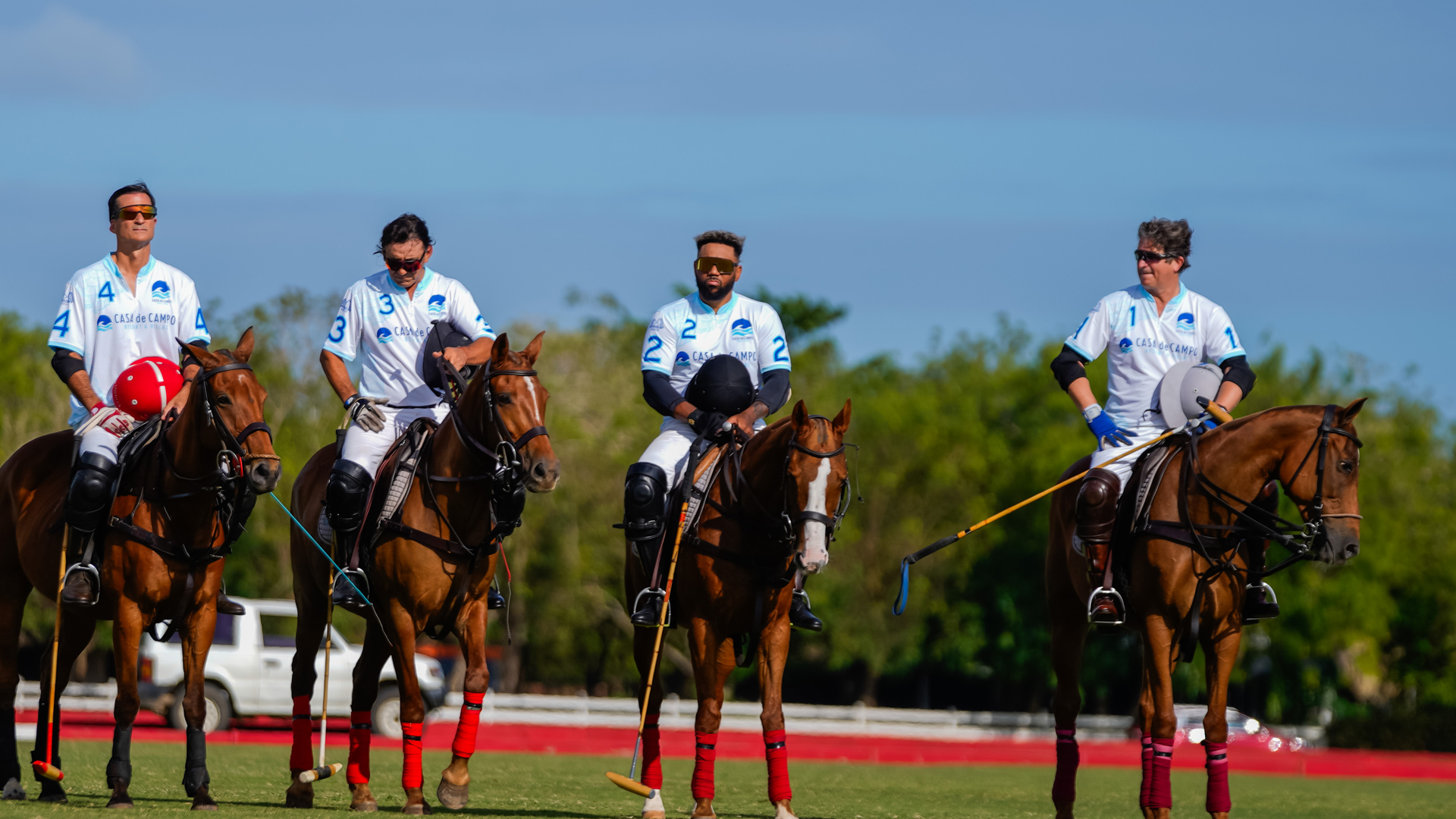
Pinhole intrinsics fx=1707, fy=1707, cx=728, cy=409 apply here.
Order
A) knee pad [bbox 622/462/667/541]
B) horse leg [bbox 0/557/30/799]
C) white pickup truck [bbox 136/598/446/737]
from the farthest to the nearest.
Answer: white pickup truck [bbox 136/598/446/737] < horse leg [bbox 0/557/30/799] < knee pad [bbox 622/462/667/541]

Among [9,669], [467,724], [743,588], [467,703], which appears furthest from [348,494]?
[9,669]

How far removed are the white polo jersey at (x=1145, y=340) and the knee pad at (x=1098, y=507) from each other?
601mm

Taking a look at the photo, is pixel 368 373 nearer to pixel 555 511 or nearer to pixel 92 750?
pixel 92 750

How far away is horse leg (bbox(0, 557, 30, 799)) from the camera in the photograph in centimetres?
1012

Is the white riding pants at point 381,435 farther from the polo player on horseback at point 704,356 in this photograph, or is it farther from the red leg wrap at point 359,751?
the red leg wrap at point 359,751

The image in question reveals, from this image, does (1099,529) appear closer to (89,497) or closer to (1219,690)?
(1219,690)

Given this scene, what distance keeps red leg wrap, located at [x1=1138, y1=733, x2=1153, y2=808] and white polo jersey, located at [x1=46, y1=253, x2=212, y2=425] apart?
5843 mm

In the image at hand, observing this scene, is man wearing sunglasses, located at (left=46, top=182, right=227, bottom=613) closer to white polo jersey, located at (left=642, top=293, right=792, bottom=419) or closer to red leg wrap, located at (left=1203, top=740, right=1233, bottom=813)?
white polo jersey, located at (left=642, top=293, right=792, bottom=419)

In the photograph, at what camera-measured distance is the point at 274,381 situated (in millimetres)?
43312

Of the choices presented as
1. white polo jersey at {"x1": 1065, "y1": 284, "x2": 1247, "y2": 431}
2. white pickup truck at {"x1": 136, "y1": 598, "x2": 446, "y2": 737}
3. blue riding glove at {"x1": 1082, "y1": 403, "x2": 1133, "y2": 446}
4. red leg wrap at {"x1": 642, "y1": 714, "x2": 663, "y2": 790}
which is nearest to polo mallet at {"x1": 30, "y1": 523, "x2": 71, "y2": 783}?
A: red leg wrap at {"x1": 642, "y1": 714, "x2": 663, "y2": 790}

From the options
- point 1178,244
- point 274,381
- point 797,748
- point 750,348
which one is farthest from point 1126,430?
point 274,381

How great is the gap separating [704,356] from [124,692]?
383cm

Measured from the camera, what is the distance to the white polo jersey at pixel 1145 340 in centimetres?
1050

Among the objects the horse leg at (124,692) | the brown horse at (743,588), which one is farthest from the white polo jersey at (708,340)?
the horse leg at (124,692)
